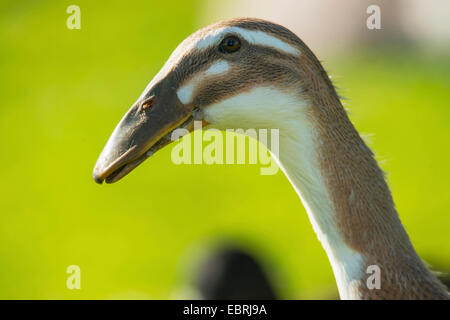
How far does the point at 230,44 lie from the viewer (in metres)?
2.19

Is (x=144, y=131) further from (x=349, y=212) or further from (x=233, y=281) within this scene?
(x=233, y=281)

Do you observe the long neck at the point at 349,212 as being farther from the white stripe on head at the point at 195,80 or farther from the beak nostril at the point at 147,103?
the beak nostril at the point at 147,103

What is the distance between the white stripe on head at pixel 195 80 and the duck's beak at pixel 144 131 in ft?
0.07

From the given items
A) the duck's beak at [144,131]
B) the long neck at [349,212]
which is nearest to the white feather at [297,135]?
the long neck at [349,212]

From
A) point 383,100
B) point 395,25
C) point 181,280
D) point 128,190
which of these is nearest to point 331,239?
point 181,280

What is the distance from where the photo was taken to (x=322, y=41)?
8852 mm

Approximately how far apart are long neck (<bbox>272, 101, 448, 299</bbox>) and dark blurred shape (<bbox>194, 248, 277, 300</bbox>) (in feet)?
9.03

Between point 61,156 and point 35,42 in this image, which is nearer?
point 61,156

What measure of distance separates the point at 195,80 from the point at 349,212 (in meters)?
0.65

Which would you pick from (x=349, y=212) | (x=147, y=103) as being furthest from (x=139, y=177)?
(x=349, y=212)

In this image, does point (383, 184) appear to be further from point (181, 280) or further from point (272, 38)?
point (181, 280)

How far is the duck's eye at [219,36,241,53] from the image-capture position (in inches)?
86.1

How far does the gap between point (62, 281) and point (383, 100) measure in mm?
4280

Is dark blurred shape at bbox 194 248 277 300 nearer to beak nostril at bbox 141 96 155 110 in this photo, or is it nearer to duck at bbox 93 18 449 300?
duck at bbox 93 18 449 300
